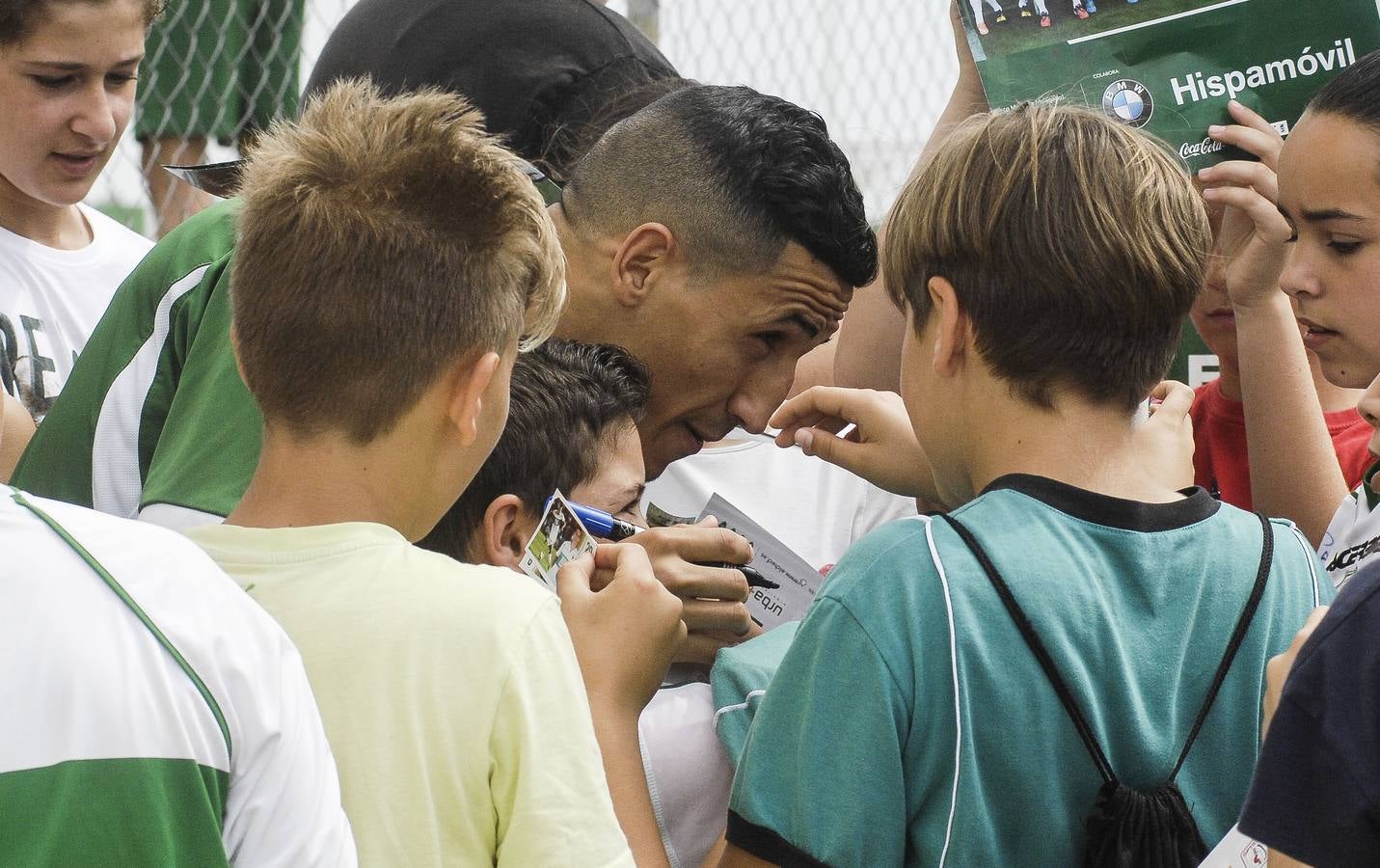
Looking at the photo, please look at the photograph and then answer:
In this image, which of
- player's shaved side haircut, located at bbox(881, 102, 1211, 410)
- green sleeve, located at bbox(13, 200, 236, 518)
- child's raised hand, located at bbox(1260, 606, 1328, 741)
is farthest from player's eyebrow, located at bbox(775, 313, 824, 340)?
child's raised hand, located at bbox(1260, 606, 1328, 741)

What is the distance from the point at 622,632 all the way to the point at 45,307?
1.88 metres

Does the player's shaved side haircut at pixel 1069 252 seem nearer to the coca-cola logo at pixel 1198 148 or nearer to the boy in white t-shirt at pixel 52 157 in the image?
the coca-cola logo at pixel 1198 148

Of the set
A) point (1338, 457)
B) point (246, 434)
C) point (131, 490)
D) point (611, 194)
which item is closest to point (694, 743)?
point (246, 434)

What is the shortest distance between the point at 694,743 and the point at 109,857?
89 cm

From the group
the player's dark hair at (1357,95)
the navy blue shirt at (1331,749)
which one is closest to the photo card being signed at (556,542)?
the navy blue shirt at (1331,749)

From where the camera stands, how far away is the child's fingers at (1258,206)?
234cm

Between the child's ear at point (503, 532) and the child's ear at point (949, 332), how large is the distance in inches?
26.2

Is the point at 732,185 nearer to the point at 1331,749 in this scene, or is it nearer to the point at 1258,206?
the point at 1258,206

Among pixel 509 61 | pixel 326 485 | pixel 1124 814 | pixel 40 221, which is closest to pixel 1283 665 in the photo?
pixel 1124 814

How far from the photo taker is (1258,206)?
2.35 metres

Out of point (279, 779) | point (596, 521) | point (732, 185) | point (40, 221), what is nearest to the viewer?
point (279, 779)

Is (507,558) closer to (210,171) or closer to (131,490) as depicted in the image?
(131,490)

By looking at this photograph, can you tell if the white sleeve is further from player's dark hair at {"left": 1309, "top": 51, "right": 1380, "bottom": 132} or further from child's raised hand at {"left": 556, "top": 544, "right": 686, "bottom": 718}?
player's dark hair at {"left": 1309, "top": 51, "right": 1380, "bottom": 132}

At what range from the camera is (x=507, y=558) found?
207cm
